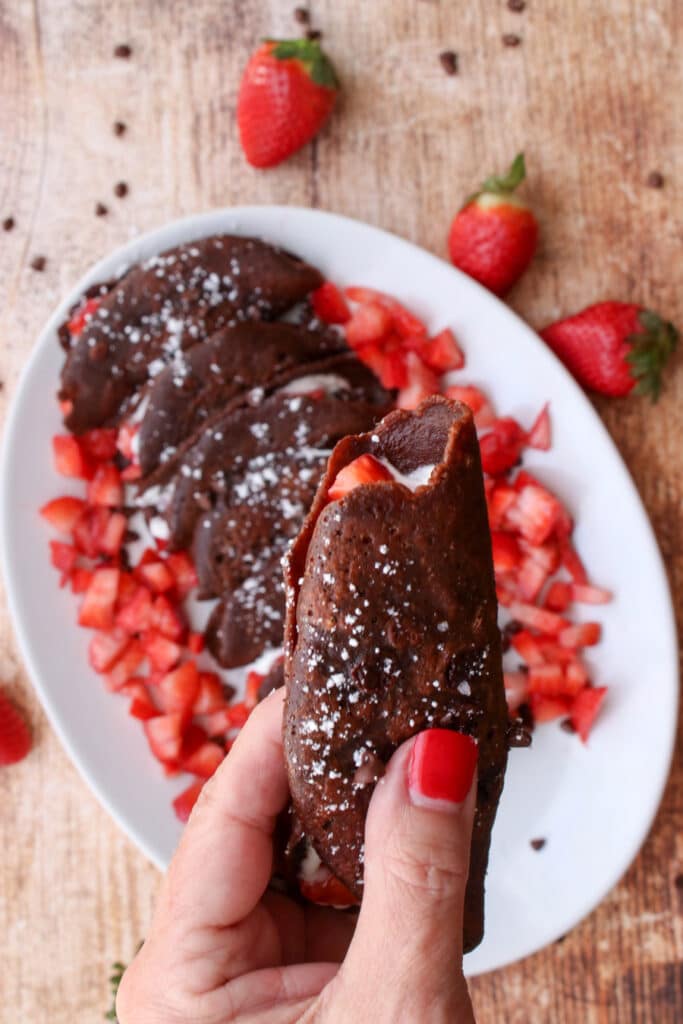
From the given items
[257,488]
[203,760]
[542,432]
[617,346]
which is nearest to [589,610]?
[542,432]

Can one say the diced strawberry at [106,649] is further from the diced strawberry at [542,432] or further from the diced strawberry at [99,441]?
the diced strawberry at [542,432]

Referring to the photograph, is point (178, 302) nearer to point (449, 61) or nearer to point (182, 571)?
point (182, 571)

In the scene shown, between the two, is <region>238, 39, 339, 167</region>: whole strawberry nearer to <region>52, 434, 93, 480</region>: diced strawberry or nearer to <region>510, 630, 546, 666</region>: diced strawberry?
<region>52, 434, 93, 480</region>: diced strawberry

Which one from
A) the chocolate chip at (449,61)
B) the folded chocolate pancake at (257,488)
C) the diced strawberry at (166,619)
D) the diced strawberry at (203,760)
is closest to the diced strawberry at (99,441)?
the folded chocolate pancake at (257,488)

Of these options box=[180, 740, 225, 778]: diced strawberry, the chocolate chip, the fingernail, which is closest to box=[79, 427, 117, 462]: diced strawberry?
box=[180, 740, 225, 778]: diced strawberry

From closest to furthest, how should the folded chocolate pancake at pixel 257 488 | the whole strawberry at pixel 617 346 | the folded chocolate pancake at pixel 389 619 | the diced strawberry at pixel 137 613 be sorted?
the folded chocolate pancake at pixel 389 619 → the folded chocolate pancake at pixel 257 488 → the whole strawberry at pixel 617 346 → the diced strawberry at pixel 137 613

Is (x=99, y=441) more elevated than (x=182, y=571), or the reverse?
(x=99, y=441)
